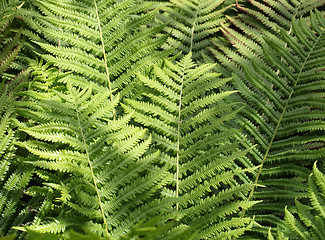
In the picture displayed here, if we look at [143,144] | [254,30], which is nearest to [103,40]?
[143,144]

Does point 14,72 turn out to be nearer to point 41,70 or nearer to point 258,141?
point 41,70

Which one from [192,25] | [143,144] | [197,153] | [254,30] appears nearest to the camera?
[143,144]

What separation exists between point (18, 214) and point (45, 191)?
21 centimetres

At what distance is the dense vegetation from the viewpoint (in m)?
1.16

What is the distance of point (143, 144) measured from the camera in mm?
1196

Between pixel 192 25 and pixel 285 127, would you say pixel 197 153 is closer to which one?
pixel 285 127

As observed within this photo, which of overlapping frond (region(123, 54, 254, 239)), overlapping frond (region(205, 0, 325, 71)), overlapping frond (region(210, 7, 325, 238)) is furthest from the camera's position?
overlapping frond (region(205, 0, 325, 71))

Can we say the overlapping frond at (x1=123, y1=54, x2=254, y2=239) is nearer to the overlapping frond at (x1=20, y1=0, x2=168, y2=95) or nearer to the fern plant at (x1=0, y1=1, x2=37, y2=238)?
the overlapping frond at (x1=20, y1=0, x2=168, y2=95)

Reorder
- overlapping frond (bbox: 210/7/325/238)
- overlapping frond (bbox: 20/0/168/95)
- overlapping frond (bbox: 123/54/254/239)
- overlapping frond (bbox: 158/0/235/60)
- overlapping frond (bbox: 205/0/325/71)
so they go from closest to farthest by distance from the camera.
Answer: overlapping frond (bbox: 123/54/254/239), overlapping frond (bbox: 210/7/325/238), overlapping frond (bbox: 20/0/168/95), overlapping frond (bbox: 205/0/325/71), overlapping frond (bbox: 158/0/235/60)

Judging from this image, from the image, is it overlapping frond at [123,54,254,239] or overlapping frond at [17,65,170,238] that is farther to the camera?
overlapping frond at [123,54,254,239]

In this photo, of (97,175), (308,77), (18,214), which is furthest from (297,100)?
(18,214)

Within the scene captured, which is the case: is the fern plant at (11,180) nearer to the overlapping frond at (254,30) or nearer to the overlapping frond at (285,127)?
the overlapping frond at (285,127)

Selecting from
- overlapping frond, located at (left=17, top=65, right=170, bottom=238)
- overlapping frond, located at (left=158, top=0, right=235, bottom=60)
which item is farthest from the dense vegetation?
overlapping frond, located at (left=158, top=0, right=235, bottom=60)

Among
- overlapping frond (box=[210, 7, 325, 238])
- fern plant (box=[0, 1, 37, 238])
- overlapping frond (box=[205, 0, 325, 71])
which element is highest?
overlapping frond (box=[205, 0, 325, 71])
